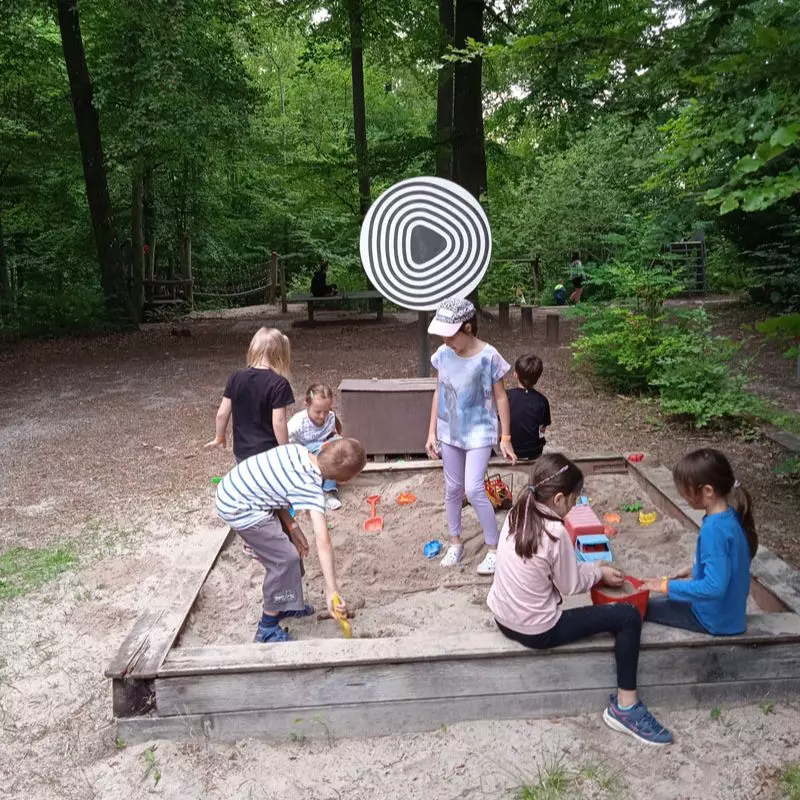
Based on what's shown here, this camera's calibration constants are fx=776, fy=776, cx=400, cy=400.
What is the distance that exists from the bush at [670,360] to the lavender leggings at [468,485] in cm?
319

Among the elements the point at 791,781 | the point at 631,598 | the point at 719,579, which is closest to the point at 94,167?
the point at 631,598

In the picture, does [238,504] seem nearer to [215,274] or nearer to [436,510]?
[436,510]

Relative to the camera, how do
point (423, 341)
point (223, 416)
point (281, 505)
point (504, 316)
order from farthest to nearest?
point (504, 316), point (423, 341), point (223, 416), point (281, 505)

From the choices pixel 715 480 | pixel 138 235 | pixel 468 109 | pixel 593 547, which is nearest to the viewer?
pixel 715 480

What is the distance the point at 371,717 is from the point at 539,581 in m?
0.77

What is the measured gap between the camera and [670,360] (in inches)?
276

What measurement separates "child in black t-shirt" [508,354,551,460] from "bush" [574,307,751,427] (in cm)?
231

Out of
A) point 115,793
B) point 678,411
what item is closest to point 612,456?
point 678,411

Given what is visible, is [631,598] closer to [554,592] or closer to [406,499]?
[554,592]

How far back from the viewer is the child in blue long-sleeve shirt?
2643 mm

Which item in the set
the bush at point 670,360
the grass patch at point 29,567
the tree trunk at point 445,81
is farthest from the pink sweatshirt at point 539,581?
the tree trunk at point 445,81

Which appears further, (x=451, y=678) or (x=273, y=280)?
(x=273, y=280)

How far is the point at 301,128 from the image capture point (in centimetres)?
2550

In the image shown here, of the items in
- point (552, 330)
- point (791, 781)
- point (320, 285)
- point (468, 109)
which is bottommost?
point (791, 781)
